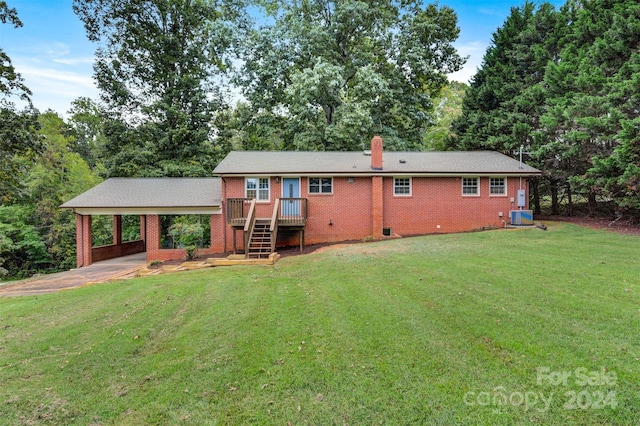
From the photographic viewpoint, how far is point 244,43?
74.6ft

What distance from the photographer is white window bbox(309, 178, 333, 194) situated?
15.8m

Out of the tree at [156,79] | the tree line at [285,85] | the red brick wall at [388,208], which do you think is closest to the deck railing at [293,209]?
the red brick wall at [388,208]

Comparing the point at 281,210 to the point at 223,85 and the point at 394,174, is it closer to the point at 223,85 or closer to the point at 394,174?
the point at 394,174

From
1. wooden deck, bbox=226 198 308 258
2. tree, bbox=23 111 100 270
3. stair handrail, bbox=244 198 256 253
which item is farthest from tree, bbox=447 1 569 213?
tree, bbox=23 111 100 270

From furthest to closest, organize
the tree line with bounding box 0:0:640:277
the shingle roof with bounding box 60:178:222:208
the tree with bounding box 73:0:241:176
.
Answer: the tree with bounding box 73:0:241:176
the tree line with bounding box 0:0:640:277
the shingle roof with bounding box 60:178:222:208

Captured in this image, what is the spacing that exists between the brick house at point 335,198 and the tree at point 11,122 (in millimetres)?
6030

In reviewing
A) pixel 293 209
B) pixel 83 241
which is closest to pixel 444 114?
pixel 293 209

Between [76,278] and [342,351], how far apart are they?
463 inches

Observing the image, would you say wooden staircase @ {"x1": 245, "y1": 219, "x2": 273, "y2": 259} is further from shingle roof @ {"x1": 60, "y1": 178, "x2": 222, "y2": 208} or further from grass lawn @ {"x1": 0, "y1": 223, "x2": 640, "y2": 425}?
grass lawn @ {"x1": 0, "y1": 223, "x2": 640, "y2": 425}

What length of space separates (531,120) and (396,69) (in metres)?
10.0

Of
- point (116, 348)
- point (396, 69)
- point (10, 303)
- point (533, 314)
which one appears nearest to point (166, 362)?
point (116, 348)

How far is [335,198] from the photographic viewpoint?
622 inches

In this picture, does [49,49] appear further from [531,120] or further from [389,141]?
[531,120]

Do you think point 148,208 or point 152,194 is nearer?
point 148,208
